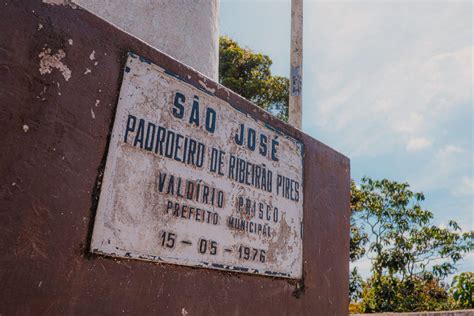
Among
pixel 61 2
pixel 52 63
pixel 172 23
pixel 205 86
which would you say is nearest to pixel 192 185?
pixel 205 86

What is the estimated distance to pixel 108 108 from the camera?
1.92 meters

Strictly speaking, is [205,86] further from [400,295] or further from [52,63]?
[400,295]

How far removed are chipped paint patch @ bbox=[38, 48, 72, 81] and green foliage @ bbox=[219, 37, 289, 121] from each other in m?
11.4

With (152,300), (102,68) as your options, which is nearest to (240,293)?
(152,300)

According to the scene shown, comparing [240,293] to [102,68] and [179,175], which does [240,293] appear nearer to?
[179,175]

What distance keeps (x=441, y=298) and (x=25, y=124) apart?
48.2ft

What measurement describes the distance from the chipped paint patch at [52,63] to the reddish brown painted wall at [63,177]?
2cm

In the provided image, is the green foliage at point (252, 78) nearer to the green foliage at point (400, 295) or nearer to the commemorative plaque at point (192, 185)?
the green foliage at point (400, 295)

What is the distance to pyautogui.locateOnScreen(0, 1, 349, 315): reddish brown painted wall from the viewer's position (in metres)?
1.58

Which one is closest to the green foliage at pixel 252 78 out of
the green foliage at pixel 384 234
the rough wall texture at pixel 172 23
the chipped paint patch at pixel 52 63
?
the green foliage at pixel 384 234

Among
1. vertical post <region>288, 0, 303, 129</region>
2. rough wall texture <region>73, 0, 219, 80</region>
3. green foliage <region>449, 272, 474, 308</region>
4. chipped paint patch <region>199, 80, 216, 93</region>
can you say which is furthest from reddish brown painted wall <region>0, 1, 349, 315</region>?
green foliage <region>449, 272, 474, 308</region>

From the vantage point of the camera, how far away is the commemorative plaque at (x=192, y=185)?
191 cm

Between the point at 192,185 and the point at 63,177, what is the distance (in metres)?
0.63

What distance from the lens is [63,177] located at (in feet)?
5.65
